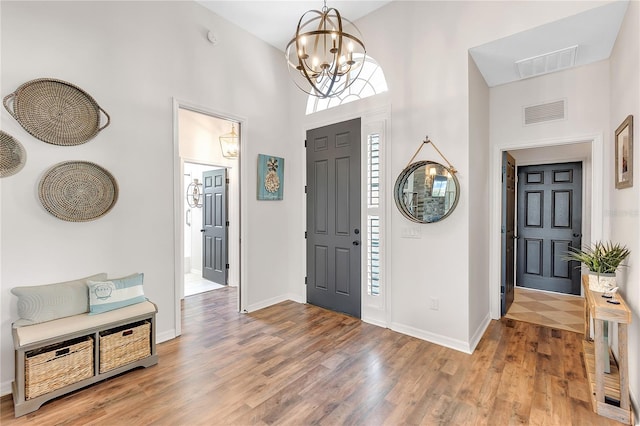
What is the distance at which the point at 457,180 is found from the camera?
295cm

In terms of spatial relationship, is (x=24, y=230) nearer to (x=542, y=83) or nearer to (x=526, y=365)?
(x=526, y=365)

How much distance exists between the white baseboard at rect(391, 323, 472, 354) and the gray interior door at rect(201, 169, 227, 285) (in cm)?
327

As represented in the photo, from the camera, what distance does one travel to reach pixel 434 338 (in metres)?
3.09

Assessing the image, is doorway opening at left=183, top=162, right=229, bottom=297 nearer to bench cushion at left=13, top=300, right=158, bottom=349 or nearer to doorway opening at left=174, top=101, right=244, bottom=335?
doorway opening at left=174, top=101, right=244, bottom=335

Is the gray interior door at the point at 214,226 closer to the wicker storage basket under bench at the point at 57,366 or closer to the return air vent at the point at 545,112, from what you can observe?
the wicker storage basket under bench at the point at 57,366

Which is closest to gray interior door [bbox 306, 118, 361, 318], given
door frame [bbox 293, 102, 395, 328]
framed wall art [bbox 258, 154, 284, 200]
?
door frame [bbox 293, 102, 395, 328]

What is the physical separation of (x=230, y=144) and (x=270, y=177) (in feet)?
3.88

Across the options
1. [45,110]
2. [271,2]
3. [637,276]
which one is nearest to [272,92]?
[271,2]

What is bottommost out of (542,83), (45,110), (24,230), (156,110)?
(24,230)

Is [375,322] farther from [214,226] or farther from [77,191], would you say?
[214,226]

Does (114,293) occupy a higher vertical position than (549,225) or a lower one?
lower

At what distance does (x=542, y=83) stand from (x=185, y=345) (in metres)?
4.85

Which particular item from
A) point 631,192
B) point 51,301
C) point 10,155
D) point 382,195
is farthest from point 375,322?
point 10,155

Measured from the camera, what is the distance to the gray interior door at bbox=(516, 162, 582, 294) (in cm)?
465
